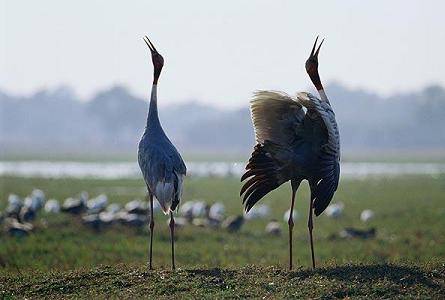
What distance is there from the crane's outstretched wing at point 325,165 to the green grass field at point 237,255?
0.96 m

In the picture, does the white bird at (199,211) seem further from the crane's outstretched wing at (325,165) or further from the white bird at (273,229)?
the crane's outstretched wing at (325,165)

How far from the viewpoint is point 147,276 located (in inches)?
466

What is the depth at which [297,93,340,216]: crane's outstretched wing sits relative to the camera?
1177cm

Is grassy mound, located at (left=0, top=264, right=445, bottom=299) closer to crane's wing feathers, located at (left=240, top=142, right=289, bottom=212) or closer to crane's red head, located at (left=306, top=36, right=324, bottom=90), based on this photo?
crane's wing feathers, located at (left=240, top=142, right=289, bottom=212)

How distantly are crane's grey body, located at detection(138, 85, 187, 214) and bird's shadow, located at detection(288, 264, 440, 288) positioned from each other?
7.54 feet

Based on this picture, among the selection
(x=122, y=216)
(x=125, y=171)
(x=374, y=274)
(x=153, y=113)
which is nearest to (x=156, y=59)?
(x=153, y=113)

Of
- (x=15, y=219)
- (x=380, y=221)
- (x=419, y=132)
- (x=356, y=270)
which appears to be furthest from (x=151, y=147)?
(x=419, y=132)

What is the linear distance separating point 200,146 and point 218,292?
15048 cm

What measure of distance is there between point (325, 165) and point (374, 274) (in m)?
1.75

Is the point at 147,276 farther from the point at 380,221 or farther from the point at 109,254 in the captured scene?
the point at 380,221

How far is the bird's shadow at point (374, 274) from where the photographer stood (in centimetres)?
1074

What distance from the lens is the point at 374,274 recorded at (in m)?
11.1

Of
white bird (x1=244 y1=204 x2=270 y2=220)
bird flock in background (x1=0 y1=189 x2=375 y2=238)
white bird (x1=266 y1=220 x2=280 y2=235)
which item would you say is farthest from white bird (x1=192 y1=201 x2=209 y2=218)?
white bird (x1=266 y1=220 x2=280 y2=235)

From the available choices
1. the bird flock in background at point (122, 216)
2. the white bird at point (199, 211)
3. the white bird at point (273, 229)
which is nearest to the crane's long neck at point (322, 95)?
the bird flock in background at point (122, 216)
